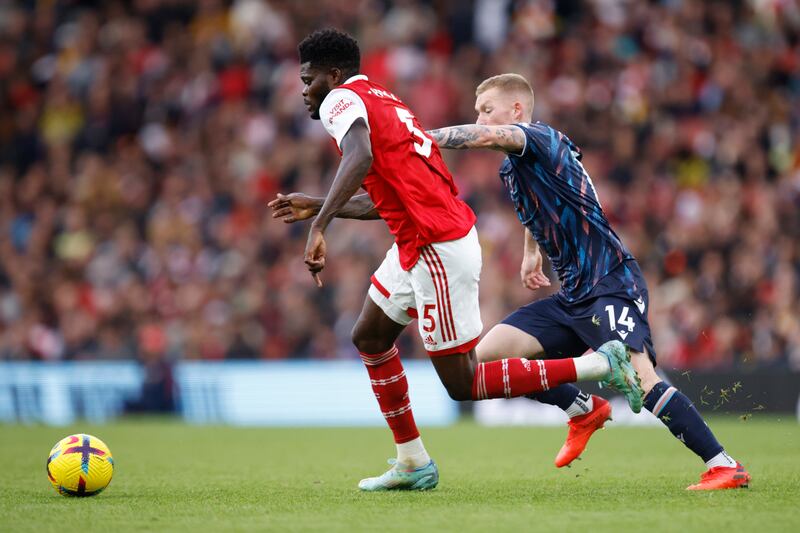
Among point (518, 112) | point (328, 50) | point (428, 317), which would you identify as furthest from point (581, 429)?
point (328, 50)

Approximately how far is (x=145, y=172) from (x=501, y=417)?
7.86m

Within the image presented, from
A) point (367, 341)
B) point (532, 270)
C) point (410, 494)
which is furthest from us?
point (532, 270)

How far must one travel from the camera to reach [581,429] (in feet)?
23.4

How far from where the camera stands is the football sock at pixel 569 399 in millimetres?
7066

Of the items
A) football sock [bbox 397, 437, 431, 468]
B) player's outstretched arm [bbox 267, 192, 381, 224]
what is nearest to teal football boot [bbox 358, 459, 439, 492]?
football sock [bbox 397, 437, 431, 468]

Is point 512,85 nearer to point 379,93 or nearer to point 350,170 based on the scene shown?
point 379,93

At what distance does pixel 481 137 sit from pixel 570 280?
1.15 meters

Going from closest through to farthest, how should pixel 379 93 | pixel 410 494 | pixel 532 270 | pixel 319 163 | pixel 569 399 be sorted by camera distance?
pixel 379 93 < pixel 410 494 < pixel 569 399 < pixel 532 270 < pixel 319 163

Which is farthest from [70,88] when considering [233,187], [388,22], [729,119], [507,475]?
[507,475]

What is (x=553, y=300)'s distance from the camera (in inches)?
278

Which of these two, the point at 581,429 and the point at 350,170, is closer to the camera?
the point at 350,170

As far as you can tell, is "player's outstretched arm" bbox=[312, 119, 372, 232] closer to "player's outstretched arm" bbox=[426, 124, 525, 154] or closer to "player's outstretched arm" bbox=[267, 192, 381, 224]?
"player's outstretched arm" bbox=[267, 192, 381, 224]

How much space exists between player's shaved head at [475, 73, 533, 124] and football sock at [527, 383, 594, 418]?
5.49 ft

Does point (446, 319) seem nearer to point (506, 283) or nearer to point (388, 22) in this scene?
point (506, 283)
